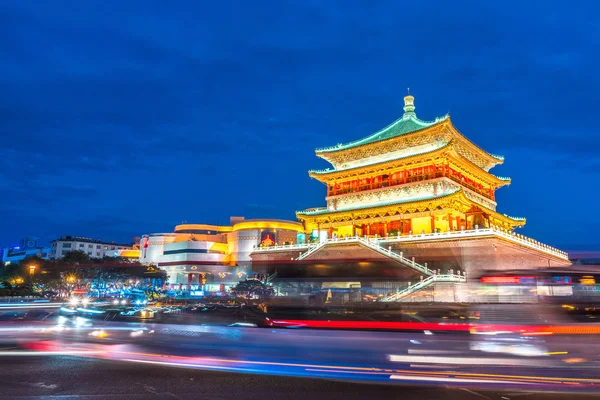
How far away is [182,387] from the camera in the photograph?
7.43 m

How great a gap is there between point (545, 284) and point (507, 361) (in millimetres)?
4914

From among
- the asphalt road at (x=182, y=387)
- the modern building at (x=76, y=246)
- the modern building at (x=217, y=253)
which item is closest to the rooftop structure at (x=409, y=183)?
the modern building at (x=217, y=253)

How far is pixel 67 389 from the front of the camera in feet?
23.5

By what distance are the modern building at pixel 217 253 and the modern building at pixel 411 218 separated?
11294mm

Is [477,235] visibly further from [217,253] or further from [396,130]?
[217,253]

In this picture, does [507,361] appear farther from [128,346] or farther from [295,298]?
[295,298]

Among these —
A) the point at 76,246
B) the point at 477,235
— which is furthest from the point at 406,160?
the point at 76,246

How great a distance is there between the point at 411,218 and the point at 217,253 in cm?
3324

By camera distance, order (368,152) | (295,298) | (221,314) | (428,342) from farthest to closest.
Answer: (368,152), (295,298), (221,314), (428,342)

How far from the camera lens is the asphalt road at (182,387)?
6.80m

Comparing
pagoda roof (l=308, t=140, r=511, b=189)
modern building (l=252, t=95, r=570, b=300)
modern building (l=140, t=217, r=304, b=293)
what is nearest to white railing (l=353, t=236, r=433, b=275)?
modern building (l=252, t=95, r=570, b=300)

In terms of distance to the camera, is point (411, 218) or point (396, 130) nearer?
point (411, 218)

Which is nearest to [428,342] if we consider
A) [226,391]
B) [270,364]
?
[270,364]

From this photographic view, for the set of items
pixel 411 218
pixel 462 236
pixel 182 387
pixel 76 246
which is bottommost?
pixel 182 387
